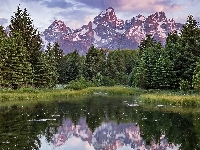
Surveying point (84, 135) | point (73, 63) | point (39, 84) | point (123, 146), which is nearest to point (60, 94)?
point (39, 84)

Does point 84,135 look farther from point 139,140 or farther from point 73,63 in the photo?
point 73,63

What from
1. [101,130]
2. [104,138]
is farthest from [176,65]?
[104,138]

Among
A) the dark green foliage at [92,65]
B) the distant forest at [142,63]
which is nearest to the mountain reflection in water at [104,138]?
the distant forest at [142,63]

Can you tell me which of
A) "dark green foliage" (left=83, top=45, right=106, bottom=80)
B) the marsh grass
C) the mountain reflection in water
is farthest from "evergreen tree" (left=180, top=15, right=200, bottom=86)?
"dark green foliage" (left=83, top=45, right=106, bottom=80)

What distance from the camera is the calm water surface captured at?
15.7m

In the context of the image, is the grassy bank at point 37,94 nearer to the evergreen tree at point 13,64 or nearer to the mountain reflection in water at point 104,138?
the evergreen tree at point 13,64

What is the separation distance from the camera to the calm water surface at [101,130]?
51.5 ft

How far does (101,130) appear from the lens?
20188mm

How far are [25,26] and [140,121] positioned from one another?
42.3 meters

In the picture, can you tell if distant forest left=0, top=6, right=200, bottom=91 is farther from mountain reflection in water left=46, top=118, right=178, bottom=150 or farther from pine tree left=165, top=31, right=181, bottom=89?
mountain reflection in water left=46, top=118, right=178, bottom=150

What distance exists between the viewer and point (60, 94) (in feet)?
149

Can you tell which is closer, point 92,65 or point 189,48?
point 189,48

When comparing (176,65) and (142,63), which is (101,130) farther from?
(142,63)

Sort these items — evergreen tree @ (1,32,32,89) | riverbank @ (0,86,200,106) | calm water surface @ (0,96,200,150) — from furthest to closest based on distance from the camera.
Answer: evergreen tree @ (1,32,32,89) < riverbank @ (0,86,200,106) < calm water surface @ (0,96,200,150)
